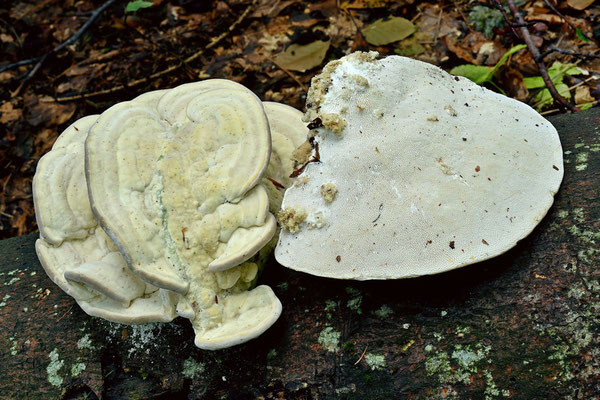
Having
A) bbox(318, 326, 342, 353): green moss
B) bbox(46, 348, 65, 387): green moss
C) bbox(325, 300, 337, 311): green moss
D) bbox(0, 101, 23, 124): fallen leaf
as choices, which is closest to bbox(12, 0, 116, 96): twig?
bbox(0, 101, 23, 124): fallen leaf

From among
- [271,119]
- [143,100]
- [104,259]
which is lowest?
[104,259]

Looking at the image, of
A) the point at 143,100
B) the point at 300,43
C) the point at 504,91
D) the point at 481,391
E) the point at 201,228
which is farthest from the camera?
the point at 300,43

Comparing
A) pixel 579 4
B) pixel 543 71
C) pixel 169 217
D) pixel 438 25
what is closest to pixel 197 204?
pixel 169 217

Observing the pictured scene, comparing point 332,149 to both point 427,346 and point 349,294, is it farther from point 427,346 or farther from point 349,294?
point 427,346

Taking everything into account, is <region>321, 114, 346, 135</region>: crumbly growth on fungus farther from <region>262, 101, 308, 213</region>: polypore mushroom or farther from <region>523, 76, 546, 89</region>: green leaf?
<region>523, 76, 546, 89</region>: green leaf

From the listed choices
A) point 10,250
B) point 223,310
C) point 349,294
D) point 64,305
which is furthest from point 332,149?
point 10,250

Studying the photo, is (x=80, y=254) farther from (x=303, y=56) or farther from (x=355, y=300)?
(x=303, y=56)
